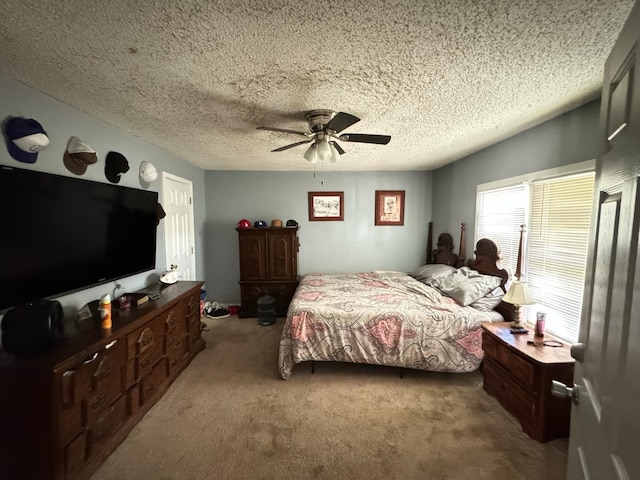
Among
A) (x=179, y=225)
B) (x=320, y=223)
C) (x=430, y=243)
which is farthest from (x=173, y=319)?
(x=430, y=243)

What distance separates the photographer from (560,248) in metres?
2.17

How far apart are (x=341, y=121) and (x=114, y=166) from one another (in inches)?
80.8

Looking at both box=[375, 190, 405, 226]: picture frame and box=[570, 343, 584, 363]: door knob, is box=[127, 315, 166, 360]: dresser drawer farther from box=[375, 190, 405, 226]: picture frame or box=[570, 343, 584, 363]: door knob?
box=[375, 190, 405, 226]: picture frame

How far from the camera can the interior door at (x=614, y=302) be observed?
0.54 m

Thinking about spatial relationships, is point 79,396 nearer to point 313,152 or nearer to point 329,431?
point 329,431

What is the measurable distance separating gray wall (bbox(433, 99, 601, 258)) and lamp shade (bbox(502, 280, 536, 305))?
41.1 inches

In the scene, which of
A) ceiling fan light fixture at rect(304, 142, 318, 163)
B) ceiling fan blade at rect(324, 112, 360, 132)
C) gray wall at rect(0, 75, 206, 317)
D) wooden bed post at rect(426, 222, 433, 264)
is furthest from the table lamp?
gray wall at rect(0, 75, 206, 317)

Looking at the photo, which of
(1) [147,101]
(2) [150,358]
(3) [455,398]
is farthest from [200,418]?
(1) [147,101]

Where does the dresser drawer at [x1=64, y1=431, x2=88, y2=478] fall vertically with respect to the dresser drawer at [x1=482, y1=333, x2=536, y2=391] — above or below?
below

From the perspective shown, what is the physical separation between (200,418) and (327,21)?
8.73 ft

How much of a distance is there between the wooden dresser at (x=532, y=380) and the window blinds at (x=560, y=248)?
247 mm

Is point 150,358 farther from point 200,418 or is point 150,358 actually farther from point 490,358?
point 490,358

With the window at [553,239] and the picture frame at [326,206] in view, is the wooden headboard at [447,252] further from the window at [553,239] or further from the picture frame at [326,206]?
the picture frame at [326,206]

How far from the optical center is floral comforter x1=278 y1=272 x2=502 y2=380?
2.51 metres
